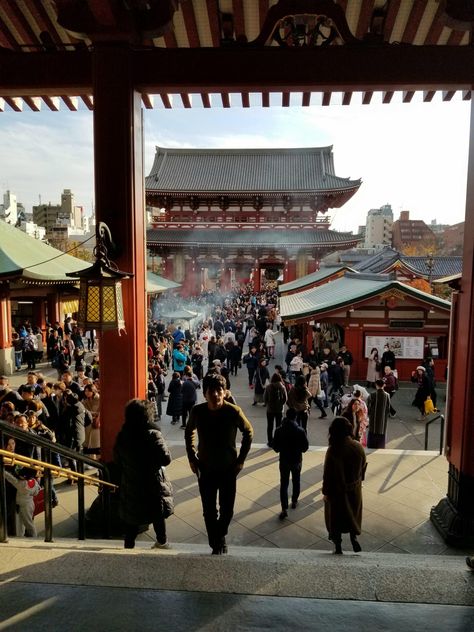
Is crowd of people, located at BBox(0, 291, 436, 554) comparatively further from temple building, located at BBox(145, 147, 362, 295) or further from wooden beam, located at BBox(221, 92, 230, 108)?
temple building, located at BBox(145, 147, 362, 295)

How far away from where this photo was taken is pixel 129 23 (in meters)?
4.55

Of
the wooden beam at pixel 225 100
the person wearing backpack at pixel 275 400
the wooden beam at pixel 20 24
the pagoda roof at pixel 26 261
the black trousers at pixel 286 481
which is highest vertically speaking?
the wooden beam at pixel 20 24

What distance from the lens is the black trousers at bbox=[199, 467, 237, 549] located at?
3781 millimetres

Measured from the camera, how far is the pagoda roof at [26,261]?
46.0ft

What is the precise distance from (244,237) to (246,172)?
22.2 feet

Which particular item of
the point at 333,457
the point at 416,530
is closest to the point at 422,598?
the point at 333,457

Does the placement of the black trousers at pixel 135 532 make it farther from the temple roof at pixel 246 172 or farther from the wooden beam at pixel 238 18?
the temple roof at pixel 246 172

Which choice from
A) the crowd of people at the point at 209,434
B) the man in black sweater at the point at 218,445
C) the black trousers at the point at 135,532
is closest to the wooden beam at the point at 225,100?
the crowd of people at the point at 209,434

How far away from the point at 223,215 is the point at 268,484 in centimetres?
2671

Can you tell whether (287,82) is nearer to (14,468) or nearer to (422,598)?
(422,598)

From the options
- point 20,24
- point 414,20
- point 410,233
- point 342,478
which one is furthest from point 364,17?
point 410,233

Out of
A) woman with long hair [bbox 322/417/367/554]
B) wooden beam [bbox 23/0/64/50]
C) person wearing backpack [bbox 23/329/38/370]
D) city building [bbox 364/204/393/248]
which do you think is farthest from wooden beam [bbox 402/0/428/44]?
city building [bbox 364/204/393/248]

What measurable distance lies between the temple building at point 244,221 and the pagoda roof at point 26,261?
12.4 metres

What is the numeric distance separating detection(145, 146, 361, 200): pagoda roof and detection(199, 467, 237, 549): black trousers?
2801cm
